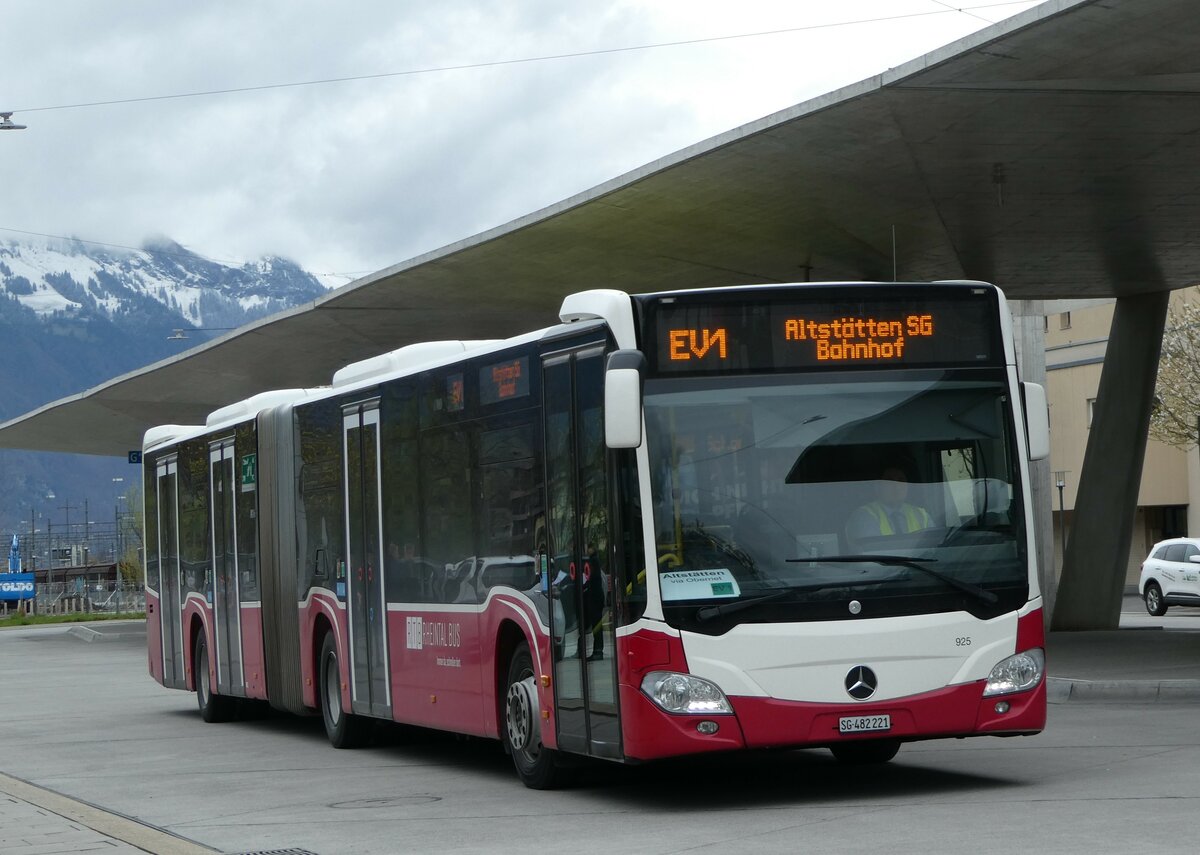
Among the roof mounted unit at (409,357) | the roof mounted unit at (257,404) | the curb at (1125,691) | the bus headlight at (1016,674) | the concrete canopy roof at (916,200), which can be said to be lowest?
the curb at (1125,691)

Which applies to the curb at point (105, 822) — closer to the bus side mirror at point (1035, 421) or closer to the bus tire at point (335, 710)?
the bus tire at point (335, 710)

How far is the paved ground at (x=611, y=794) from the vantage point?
9.41m

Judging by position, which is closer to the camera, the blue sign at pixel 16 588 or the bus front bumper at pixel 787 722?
the bus front bumper at pixel 787 722

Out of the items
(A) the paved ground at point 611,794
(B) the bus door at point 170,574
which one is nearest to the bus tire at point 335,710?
(A) the paved ground at point 611,794

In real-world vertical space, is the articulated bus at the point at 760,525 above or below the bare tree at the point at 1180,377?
below

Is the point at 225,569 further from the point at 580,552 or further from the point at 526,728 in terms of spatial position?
the point at 580,552

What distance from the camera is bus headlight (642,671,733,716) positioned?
10.1 meters

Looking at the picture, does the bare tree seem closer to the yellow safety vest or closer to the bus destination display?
the bus destination display

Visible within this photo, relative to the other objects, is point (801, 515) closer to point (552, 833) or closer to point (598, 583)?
point (598, 583)

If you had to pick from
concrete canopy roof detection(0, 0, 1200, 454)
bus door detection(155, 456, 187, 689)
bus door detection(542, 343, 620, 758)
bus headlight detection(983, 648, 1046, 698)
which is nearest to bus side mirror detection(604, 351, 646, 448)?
bus door detection(542, 343, 620, 758)

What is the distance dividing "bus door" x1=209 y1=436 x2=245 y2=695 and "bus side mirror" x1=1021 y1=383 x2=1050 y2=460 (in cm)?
987

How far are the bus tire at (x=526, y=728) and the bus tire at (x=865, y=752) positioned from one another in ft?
6.60

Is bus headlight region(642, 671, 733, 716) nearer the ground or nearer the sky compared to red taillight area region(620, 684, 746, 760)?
nearer the sky

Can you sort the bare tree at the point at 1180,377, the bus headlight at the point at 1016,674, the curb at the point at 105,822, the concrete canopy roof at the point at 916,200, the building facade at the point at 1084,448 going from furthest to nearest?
the building facade at the point at 1084,448 < the bare tree at the point at 1180,377 < the concrete canopy roof at the point at 916,200 < the bus headlight at the point at 1016,674 < the curb at the point at 105,822
